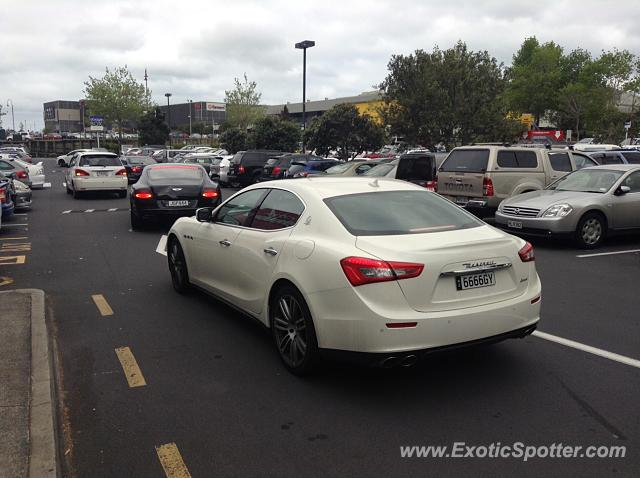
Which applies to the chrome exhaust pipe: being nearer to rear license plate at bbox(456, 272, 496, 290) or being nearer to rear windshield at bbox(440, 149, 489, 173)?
rear license plate at bbox(456, 272, 496, 290)

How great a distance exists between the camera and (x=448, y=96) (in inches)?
872

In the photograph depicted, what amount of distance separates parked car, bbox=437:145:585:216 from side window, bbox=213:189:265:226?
7.87 meters

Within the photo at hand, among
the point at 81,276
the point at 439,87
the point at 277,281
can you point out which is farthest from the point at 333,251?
the point at 439,87

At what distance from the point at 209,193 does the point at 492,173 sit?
6088 mm

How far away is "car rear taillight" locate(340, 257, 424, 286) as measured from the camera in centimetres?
400

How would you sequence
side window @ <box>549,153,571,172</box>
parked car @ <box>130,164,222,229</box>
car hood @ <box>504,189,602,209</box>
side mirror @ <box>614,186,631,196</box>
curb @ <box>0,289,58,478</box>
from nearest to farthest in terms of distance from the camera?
curb @ <box>0,289,58,478</box> → car hood @ <box>504,189,602,209</box> → side mirror @ <box>614,186,631,196</box> → parked car @ <box>130,164,222,229</box> → side window @ <box>549,153,571,172</box>

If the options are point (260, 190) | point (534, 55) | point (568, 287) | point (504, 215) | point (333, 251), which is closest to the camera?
point (333, 251)

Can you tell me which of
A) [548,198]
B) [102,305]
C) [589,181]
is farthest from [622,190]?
[102,305]

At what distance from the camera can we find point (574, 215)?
33.5 ft

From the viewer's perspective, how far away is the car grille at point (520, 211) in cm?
1057

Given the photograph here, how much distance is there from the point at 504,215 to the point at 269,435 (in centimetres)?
837

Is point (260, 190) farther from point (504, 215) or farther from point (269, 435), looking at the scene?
point (504, 215)

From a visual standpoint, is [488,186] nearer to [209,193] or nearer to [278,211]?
[209,193]

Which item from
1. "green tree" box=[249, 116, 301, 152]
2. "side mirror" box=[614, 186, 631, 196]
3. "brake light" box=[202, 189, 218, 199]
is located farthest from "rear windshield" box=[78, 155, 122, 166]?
"green tree" box=[249, 116, 301, 152]
